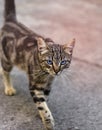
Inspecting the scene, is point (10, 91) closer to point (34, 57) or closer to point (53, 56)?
point (34, 57)

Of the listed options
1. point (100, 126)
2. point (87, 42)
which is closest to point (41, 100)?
point (100, 126)

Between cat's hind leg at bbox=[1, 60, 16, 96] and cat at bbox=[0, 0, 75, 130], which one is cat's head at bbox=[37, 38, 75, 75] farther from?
cat's hind leg at bbox=[1, 60, 16, 96]

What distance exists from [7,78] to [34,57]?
663mm

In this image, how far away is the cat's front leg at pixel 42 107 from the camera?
3666 millimetres

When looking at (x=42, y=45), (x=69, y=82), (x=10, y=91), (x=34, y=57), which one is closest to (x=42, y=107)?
(x=34, y=57)

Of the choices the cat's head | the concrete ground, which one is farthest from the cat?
the concrete ground

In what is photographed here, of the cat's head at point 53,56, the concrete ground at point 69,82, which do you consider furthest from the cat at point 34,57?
the concrete ground at point 69,82

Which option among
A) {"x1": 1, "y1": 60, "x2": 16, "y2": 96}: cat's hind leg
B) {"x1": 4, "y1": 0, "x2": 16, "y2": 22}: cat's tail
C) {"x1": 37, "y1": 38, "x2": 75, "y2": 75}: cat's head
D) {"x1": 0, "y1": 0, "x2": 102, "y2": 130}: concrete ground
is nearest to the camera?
{"x1": 37, "y1": 38, "x2": 75, "y2": 75}: cat's head

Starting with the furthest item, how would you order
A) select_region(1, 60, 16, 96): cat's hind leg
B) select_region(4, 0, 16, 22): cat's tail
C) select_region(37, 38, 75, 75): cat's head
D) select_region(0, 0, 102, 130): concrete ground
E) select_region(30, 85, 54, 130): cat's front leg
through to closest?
select_region(4, 0, 16, 22): cat's tail
select_region(1, 60, 16, 96): cat's hind leg
select_region(0, 0, 102, 130): concrete ground
select_region(30, 85, 54, 130): cat's front leg
select_region(37, 38, 75, 75): cat's head

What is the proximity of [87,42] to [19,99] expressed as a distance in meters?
2.12

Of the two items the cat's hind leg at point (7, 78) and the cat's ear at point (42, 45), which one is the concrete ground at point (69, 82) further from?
the cat's ear at point (42, 45)

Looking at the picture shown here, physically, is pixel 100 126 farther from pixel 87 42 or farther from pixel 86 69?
pixel 87 42

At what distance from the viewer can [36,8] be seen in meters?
7.71

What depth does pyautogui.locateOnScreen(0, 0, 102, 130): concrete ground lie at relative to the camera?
3.89 metres
